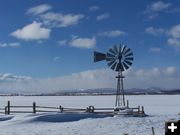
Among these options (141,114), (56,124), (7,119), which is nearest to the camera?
(56,124)

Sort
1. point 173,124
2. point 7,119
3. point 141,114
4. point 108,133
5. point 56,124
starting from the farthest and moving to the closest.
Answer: point 141,114 < point 7,119 < point 56,124 < point 108,133 < point 173,124

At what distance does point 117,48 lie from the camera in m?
37.0

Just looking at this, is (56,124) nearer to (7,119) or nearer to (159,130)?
(7,119)

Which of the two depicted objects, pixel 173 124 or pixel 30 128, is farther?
pixel 30 128

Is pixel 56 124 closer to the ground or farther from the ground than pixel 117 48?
closer to the ground

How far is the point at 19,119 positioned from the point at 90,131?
7.12 m

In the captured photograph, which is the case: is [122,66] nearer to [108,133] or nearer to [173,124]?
[108,133]

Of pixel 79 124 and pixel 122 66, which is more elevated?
pixel 122 66

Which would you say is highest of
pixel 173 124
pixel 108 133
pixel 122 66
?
pixel 122 66

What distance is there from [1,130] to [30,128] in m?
1.94

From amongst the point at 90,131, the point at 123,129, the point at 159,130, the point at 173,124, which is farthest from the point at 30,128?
the point at 173,124

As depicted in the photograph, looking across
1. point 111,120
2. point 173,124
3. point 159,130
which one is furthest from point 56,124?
point 173,124

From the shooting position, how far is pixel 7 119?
31.4 metres

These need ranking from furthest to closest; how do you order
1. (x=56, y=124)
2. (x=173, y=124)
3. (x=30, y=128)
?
(x=56, y=124) → (x=30, y=128) → (x=173, y=124)
